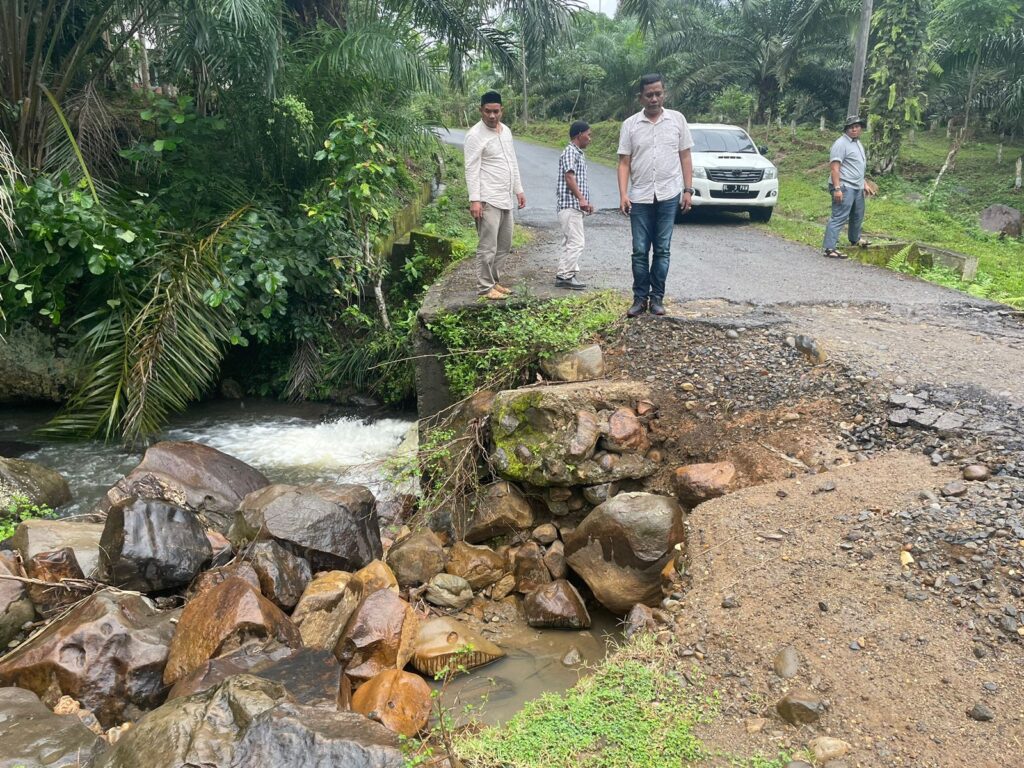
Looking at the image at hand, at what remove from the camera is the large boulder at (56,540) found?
4895mm

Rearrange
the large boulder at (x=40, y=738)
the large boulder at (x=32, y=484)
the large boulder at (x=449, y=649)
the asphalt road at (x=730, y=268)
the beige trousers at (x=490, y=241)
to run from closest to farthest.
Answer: the large boulder at (x=40, y=738) < the large boulder at (x=449, y=649) < the large boulder at (x=32, y=484) < the beige trousers at (x=490, y=241) < the asphalt road at (x=730, y=268)

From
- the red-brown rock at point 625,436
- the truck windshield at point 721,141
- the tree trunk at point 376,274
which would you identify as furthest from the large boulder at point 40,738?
the truck windshield at point 721,141

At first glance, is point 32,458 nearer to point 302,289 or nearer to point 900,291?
point 302,289

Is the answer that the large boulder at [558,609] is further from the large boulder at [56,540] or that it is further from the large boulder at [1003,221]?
the large boulder at [1003,221]

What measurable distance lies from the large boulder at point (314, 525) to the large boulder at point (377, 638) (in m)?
0.82

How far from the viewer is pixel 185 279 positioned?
7.71m

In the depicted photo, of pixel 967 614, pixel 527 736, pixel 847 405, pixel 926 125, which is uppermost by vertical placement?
pixel 926 125

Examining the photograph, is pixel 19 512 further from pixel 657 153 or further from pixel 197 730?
pixel 657 153

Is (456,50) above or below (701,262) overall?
above

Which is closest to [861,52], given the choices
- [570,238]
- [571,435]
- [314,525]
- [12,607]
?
[570,238]

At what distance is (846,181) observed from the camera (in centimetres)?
944

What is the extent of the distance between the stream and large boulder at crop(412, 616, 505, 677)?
0.08 meters

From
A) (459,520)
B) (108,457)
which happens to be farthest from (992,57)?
(108,457)

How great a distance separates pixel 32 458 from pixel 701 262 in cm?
744
